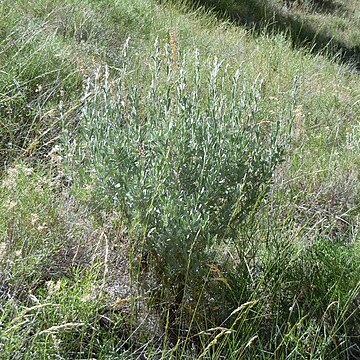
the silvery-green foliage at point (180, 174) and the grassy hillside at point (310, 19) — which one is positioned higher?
the silvery-green foliage at point (180, 174)

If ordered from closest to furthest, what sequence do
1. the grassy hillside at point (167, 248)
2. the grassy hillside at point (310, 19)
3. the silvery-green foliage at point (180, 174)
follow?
the grassy hillside at point (167, 248) < the silvery-green foliage at point (180, 174) < the grassy hillside at point (310, 19)

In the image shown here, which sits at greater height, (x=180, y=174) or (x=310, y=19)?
(x=180, y=174)

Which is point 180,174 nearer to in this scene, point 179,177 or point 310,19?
point 179,177

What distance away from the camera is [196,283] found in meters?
2.32

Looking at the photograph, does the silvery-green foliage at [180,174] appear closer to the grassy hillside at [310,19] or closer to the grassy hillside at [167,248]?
the grassy hillside at [167,248]

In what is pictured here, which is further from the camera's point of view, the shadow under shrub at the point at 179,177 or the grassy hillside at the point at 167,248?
the shadow under shrub at the point at 179,177

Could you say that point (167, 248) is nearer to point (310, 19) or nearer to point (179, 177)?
point (179, 177)

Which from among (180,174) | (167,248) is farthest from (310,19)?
(167,248)

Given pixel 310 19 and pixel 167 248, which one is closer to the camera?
pixel 167 248

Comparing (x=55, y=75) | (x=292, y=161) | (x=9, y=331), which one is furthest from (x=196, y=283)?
(x=55, y=75)

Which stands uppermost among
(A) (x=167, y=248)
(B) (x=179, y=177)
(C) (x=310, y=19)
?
(B) (x=179, y=177)

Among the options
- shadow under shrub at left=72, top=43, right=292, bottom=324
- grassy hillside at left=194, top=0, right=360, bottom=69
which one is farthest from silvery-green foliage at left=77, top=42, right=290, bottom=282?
grassy hillside at left=194, top=0, right=360, bottom=69

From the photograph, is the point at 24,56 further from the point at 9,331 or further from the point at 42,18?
the point at 9,331

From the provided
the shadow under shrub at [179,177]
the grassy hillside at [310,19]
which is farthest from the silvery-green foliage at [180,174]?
the grassy hillside at [310,19]
